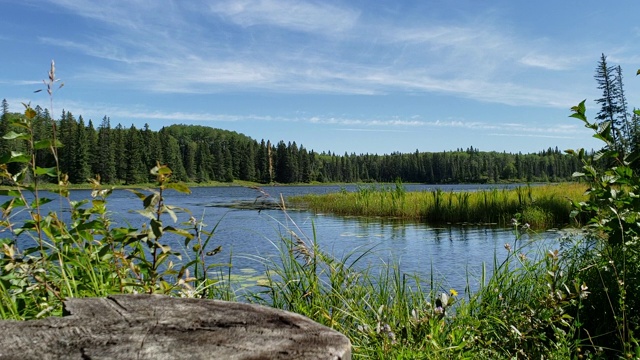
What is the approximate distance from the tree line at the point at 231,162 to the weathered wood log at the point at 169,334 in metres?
2.01

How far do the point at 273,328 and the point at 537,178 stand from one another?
166m

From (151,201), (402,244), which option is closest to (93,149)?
(402,244)

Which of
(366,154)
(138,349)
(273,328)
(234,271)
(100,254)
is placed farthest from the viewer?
(366,154)

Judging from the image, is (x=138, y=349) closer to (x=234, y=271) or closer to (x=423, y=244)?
(x=234, y=271)

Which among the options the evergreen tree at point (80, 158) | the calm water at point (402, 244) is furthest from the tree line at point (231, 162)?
the calm water at point (402, 244)

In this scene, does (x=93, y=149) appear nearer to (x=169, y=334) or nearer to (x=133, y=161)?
(x=133, y=161)

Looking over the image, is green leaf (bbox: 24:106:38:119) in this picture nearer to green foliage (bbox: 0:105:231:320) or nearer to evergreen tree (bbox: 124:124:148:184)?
green foliage (bbox: 0:105:231:320)

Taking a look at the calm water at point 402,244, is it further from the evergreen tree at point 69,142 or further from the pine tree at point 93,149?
the pine tree at point 93,149

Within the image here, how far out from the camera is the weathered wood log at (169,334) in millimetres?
1467

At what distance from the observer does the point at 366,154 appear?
178 m

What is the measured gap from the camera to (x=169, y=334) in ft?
5.19

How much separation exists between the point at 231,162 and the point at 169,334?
11700 centimetres

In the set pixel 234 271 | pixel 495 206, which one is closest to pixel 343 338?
pixel 234 271

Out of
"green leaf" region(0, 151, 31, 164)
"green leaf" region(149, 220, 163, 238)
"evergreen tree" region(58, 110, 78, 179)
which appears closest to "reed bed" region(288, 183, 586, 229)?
"green leaf" region(149, 220, 163, 238)
